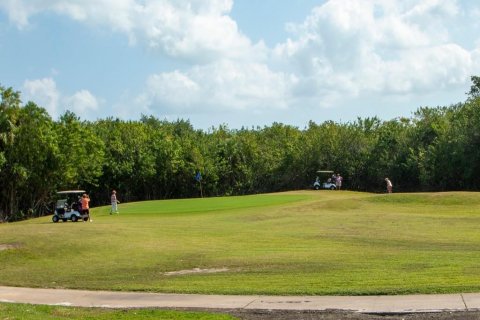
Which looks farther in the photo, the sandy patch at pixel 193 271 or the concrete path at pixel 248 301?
the sandy patch at pixel 193 271

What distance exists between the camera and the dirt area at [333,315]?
39.5 ft

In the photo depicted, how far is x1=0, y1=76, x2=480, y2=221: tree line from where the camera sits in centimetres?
6216

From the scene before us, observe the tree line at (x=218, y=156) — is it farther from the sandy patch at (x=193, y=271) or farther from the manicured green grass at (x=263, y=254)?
the sandy patch at (x=193, y=271)

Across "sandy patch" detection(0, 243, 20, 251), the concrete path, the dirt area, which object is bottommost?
the dirt area

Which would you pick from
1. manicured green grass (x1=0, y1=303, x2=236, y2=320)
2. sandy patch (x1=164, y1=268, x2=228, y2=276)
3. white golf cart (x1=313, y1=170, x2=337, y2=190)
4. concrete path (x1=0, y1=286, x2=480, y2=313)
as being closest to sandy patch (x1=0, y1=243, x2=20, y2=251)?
concrete path (x1=0, y1=286, x2=480, y2=313)

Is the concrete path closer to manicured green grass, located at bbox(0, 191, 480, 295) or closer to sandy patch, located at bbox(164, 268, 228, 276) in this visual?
manicured green grass, located at bbox(0, 191, 480, 295)

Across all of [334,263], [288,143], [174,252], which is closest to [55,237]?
[174,252]

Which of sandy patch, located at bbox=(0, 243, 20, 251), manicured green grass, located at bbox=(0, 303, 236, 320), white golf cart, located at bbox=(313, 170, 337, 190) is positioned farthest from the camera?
white golf cart, located at bbox=(313, 170, 337, 190)

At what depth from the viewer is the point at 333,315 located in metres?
12.8

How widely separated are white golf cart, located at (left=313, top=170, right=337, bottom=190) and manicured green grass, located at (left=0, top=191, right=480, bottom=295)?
2532 centimetres

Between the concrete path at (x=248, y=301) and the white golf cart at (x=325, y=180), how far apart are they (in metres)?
48.7

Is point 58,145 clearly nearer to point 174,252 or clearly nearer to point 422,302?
point 174,252

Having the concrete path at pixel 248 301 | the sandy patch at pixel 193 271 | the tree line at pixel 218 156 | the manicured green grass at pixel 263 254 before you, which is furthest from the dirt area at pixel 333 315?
the tree line at pixel 218 156

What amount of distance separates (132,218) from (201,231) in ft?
36.0
